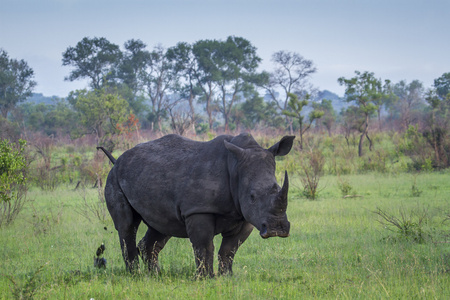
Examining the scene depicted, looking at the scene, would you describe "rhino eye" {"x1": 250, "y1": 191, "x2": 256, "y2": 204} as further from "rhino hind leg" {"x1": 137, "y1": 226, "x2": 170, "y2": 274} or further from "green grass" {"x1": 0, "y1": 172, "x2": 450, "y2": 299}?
"rhino hind leg" {"x1": 137, "y1": 226, "x2": 170, "y2": 274}

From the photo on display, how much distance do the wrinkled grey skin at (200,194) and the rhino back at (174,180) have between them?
0.03 ft

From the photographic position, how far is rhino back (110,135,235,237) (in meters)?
5.32

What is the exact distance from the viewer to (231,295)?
4.65 metres

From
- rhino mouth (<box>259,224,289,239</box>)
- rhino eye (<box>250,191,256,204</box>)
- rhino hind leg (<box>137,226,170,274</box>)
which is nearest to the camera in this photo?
rhino mouth (<box>259,224,289,239</box>)

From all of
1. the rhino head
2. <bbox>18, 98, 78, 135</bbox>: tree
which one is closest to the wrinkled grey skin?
the rhino head

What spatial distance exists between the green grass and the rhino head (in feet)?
1.94

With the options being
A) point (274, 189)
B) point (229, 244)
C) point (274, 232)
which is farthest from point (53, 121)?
point (274, 232)

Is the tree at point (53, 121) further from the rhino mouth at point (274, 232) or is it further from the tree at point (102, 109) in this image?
the rhino mouth at point (274, 232)

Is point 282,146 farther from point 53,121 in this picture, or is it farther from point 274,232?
point 53,121

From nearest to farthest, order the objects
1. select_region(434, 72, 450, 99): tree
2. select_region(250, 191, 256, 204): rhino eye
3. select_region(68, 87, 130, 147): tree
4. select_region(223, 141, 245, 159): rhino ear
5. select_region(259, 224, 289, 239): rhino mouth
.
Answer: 1. select_region(259, 224, 289, 239): rhino mouth
2. select_region(250, 191, 256, 204): rhino eye
3. select_region(223, 141, 245, 159): rhino ear
4. select_region(68, 87, 130, 147): tree
5. select_region(434, 72, 450, 99): tree

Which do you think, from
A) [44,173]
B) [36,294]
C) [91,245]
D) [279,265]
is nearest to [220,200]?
[279,265]

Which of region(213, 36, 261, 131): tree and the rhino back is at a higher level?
region(213, 36, 261, 131): tree

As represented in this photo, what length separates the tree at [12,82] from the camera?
4491 centimetres

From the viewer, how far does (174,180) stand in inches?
221
